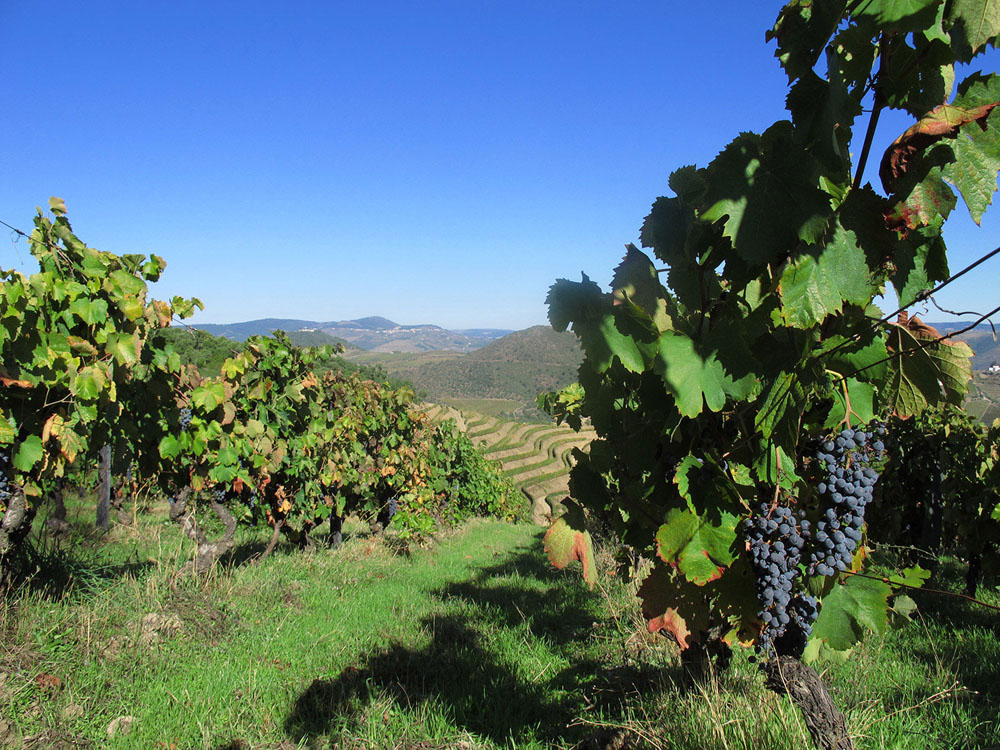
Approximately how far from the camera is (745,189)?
143 centimetres

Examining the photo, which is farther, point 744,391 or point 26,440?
point 26,440

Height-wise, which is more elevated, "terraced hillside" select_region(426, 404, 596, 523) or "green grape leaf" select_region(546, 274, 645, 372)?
"green grape leaf" select_region(546, 274, 645, 372)

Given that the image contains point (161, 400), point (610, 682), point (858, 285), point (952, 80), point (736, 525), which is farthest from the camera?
point (161, 400)

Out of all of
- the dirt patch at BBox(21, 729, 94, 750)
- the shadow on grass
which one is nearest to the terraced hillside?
the shadow on grass

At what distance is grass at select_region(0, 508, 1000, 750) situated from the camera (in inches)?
110

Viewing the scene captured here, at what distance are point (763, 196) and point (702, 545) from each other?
1.04 meters

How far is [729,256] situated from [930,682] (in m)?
3.61

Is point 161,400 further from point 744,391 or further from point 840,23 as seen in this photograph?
point 840,23

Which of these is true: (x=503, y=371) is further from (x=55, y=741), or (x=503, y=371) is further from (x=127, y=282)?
(x=55, y=741)

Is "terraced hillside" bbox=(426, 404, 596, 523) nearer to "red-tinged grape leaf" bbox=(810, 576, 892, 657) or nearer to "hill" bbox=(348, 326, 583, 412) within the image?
"red-tinged grape leaf" bbox=(810, 576, 892, 657)

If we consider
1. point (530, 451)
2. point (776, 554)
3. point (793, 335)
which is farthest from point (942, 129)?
point (530, 451)

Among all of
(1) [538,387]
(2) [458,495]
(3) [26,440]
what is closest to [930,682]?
(3) [26,440]

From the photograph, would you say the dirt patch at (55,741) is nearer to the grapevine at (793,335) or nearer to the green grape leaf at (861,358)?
the grapevine at (793,335)

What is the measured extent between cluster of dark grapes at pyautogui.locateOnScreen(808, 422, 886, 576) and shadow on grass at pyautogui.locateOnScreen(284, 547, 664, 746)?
1452mm
